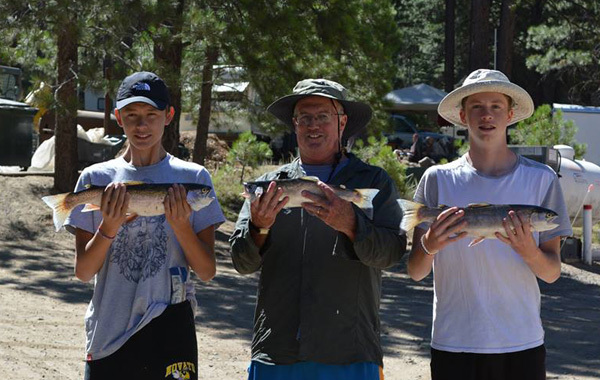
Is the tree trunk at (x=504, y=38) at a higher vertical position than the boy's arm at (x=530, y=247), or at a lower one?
higher

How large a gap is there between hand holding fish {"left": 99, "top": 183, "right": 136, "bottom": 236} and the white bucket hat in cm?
153

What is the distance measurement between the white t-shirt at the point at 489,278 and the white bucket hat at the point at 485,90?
339 millimetres

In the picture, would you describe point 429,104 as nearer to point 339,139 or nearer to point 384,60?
point 384,60

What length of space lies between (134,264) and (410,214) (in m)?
1.21

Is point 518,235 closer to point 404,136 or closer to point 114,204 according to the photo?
point 114,204

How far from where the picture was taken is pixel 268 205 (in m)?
3.70

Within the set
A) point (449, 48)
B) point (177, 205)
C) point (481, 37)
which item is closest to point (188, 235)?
point (177, 205)

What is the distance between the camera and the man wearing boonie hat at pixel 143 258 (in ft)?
12.9

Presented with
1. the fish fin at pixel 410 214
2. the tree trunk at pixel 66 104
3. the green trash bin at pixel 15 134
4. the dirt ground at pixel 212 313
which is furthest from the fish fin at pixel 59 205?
the green trash bin at pixel 15 134

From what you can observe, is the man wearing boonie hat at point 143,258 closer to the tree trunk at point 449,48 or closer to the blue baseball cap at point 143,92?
the blue baseball cap at point 143,92

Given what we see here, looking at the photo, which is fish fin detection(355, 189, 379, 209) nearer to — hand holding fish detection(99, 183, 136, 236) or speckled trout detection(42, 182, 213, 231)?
speckled trout detection(42, 182, 213, 231)

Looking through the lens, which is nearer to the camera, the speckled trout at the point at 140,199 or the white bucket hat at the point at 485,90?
the speckled trout at the point at 140,199

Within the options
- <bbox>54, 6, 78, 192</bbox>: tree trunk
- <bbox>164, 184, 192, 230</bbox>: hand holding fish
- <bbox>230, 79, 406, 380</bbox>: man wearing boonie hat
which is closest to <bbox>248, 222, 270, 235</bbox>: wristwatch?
<bbox>230, 79, 406, 380</bbox>: man wearing boonie hat

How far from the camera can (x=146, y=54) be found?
14.8 meters
